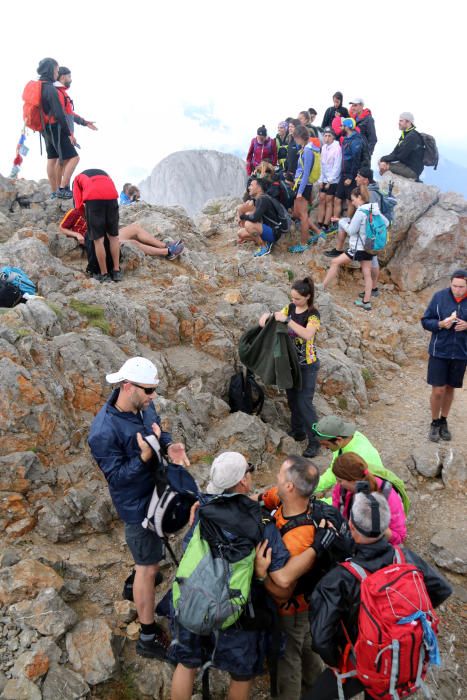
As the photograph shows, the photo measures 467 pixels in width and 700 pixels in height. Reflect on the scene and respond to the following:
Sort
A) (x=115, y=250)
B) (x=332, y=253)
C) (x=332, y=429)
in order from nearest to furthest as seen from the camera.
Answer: (x=332, y=429) < (x=115, y=250) < (x=332, y=253)

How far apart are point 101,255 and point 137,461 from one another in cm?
661

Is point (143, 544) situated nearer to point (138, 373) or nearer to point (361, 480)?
point (138, 373)

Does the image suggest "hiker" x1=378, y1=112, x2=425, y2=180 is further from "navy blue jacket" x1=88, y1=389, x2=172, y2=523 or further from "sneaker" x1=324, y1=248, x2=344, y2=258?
"navy blue jacket" x1=88, y1=389, x2=172, y2=523

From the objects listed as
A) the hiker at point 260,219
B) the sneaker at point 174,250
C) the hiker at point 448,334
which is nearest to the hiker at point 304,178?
the hiker at point 260,219

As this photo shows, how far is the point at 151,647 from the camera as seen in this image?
444 centimetres

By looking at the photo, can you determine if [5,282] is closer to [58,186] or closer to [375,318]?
[58,186]

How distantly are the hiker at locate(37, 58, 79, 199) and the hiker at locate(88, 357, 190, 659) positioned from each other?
363 inches

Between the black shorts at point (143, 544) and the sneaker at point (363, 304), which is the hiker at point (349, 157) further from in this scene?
the black shorts at point (143, 544)

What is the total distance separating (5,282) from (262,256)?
7727mm

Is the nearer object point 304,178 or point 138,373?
point 138,373

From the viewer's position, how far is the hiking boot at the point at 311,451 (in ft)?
25.7

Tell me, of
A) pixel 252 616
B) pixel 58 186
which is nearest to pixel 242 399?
pixel 252 616

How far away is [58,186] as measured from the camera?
1305 cm

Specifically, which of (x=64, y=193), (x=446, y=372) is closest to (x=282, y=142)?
(x=64, y=193)
